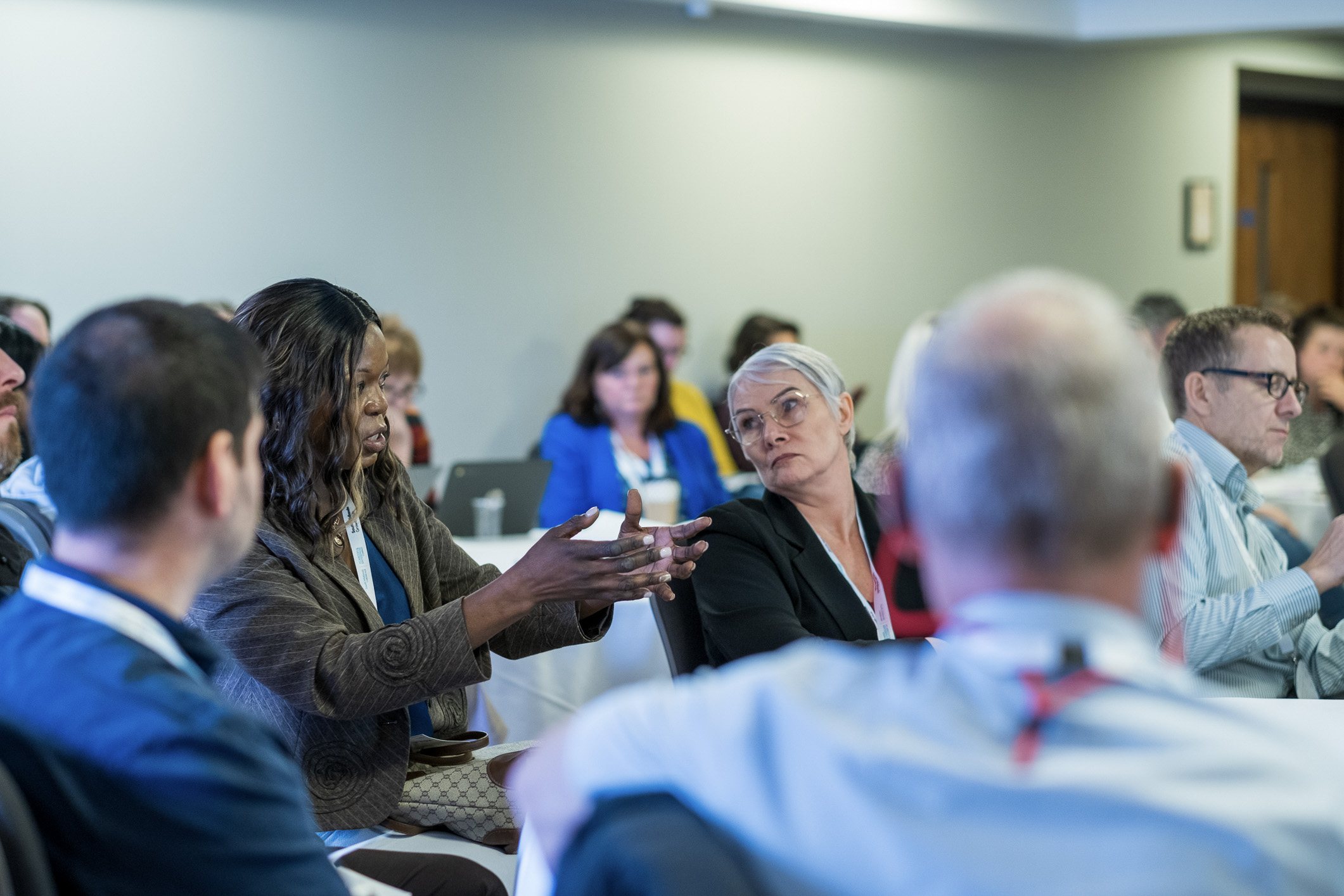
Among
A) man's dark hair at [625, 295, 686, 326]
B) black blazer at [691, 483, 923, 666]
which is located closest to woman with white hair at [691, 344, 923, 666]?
black blazer at [691, 483, 923, 666]

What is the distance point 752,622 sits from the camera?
7.07 feet

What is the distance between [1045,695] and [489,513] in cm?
338

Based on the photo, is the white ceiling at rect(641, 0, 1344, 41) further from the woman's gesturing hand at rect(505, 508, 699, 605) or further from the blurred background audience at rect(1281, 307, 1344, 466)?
the woman's gesturing hand at rect(505, 508, 699, 605)

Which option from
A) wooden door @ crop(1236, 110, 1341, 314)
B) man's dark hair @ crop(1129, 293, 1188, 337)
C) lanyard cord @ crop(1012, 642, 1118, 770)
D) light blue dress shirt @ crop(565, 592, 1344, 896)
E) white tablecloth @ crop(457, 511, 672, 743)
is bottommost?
white tablecloth @ crop(457, 511, 672, 743)

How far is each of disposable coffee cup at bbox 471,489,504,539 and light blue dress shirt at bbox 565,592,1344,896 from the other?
3241 millimetres

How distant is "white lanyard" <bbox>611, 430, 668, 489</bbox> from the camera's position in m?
5.00

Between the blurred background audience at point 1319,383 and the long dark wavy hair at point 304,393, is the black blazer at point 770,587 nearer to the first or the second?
the long dark wavy hair at point 304,393

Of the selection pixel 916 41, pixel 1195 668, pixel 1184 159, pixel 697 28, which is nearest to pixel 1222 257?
pixel 1184 159

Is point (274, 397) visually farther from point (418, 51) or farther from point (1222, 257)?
point (1222, 257)

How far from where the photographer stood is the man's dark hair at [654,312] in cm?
639

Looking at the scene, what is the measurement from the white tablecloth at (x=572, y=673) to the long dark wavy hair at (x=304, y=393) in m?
1.31

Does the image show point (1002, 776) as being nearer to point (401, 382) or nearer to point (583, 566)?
point (583, 566)

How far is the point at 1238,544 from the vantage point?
247 centimetres

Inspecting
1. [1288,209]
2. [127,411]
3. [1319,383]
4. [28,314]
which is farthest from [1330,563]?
[1288,209]
